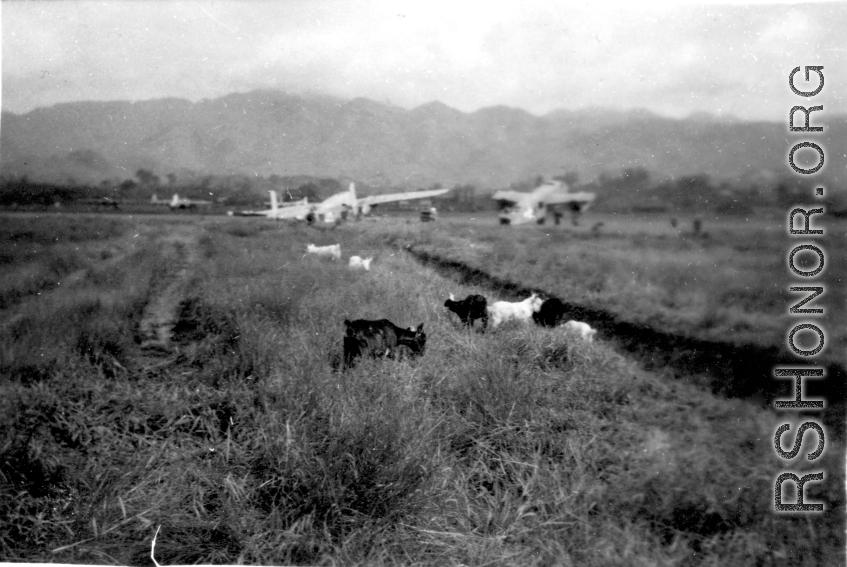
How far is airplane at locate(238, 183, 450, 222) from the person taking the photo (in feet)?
9.30

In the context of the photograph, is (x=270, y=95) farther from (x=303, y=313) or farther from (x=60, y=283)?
(x=60, y=283)

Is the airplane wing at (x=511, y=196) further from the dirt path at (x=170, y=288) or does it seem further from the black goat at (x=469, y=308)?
the dirt path at (x=170, y=288)

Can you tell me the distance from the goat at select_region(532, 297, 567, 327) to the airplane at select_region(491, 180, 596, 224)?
0.42 metres

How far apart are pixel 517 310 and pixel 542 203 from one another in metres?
0.56

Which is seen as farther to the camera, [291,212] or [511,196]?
[291,212]

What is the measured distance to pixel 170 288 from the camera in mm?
2932

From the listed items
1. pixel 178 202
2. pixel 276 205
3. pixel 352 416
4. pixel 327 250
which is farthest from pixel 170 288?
pixel 352 416

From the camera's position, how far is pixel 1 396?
105 inches

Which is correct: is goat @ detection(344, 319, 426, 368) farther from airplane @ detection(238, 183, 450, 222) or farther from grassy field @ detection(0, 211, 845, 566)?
airplane @ detection(238, 183, 450, 222)

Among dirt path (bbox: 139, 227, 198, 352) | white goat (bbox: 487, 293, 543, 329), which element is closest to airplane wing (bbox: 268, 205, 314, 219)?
dirt path (bbox: 139, 227, 198, 352)

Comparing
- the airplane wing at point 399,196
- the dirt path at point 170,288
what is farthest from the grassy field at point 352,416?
the airplane wing at point 399,196

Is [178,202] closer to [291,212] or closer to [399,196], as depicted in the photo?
[291,212]

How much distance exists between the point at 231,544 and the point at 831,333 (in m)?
2.58

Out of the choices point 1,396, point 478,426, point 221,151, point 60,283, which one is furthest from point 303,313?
point 1,396
